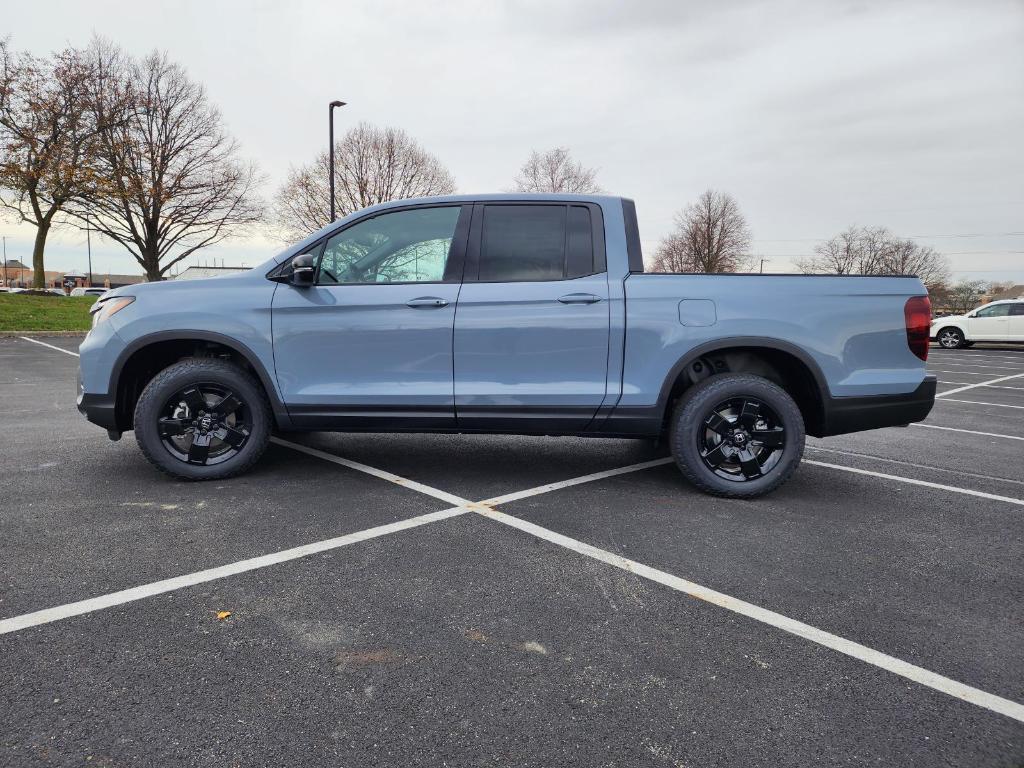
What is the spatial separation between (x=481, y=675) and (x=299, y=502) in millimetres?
2076

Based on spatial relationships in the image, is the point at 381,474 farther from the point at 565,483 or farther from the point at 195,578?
the point at 195,578

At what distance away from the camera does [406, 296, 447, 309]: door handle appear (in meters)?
3.92

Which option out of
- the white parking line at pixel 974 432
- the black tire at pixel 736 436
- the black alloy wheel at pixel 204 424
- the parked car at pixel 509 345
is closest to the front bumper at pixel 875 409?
the parked car at pixel 509 345

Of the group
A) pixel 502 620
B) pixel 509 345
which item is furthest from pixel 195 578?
pixel 509 345

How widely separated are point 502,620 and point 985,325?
25811 millimetres

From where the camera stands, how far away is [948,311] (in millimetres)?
41031

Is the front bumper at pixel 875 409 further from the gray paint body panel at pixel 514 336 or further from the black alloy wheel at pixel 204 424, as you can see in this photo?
the black alloy wheel at pixel 204 424

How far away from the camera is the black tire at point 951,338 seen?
74.2 feet

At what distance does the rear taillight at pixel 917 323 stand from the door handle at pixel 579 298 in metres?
1.88

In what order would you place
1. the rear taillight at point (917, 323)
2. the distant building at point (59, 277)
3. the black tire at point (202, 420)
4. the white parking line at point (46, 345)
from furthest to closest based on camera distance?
1. the distant building at point (59, 277)
2. the white parking line at point (46, 345)
3. the black tire at point (202, 420)
4. the rear taillight at point (917, 323)

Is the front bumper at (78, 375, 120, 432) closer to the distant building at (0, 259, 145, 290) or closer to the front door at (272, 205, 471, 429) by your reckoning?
the front door at (272, 205, 471, 429)

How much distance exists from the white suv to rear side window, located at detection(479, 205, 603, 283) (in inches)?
903

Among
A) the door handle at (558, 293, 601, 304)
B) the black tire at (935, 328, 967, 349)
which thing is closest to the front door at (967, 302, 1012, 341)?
the black tire at (935, 328, 967, 349)

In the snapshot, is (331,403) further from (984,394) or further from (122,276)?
(122,276)
